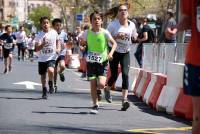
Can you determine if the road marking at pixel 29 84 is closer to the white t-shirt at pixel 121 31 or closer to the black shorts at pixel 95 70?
the white t-shirt at pixel 121 31

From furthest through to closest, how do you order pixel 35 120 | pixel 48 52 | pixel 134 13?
pixel 134 13, pixel 48 52, pixel 35 120

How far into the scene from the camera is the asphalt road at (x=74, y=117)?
9173mm

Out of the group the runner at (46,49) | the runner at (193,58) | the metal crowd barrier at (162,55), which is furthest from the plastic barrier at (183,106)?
the runner at (193,58)

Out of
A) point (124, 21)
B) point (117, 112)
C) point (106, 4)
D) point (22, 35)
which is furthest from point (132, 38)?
point (106, 4)

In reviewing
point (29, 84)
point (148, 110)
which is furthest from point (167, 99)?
point (29, 84)

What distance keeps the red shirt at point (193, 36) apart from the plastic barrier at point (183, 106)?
4.84 meters

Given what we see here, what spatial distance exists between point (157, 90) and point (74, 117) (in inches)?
93.7

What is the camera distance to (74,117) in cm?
1059

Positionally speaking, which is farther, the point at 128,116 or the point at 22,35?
the point at 22,35

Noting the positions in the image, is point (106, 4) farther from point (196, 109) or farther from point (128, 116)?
point (196, 109)

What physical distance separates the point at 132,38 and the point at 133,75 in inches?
167

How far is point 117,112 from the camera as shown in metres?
11.5

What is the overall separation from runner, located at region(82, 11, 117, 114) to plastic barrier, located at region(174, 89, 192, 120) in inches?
55.0

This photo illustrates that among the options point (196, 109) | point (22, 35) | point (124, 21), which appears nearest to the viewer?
point (196, 109)
